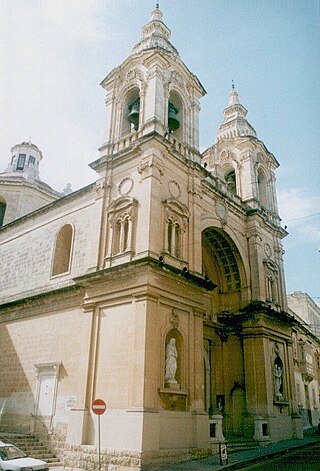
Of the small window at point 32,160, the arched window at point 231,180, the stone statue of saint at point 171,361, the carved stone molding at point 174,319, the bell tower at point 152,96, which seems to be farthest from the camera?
the small window at point 32,160

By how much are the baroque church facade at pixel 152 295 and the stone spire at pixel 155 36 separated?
4.5 inches

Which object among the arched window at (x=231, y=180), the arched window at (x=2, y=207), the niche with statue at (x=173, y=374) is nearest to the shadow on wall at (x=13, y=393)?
the niche with statue at (x=173, y=374)

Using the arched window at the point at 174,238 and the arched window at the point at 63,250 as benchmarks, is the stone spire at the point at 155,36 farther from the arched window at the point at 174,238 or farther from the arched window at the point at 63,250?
the arched window at the point at 63,250

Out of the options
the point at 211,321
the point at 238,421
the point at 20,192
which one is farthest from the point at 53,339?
the point at 20,192

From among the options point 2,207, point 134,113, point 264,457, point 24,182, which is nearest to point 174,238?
point 134,113

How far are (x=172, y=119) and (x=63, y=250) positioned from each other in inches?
332

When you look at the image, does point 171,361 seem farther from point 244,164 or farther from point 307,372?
point 307,372

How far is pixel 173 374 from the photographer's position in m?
14.5

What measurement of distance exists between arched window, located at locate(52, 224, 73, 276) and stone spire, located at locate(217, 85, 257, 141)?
12.1 metres

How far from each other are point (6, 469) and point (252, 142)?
69.8 feet

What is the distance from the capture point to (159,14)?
23828mm

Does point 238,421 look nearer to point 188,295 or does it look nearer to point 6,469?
point 188,295

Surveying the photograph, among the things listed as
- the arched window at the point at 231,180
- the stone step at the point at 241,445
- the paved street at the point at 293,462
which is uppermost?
the arched window at the point at 231,180

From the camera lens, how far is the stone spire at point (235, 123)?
2727 cm
